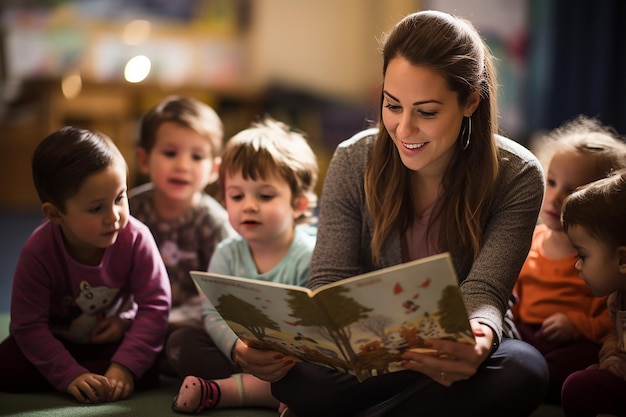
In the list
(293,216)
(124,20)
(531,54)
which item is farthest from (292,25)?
(293,216)

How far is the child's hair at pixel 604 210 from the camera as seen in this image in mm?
1363

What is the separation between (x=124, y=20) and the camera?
4.87 metres

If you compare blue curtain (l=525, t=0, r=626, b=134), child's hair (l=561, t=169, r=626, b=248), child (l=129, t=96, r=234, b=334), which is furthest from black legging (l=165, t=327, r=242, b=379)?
blue curtain (l=525, t=0, r=626, b=134)

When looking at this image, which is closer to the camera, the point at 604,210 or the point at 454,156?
the point at 604,210

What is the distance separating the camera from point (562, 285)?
5.56 feet

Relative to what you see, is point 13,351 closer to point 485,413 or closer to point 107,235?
point 107,235

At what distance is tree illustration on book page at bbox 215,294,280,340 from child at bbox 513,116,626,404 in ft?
2.15

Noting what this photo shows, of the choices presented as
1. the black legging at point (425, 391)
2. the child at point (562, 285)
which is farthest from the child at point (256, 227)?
the child at point (562, 285)

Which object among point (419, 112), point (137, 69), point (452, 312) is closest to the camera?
point (452, 312)

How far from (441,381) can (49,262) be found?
2.59 feet

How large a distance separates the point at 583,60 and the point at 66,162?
370 cm

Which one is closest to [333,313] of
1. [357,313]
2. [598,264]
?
[357,313]

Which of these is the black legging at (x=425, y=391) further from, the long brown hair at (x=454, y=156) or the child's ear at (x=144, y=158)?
the child's ear at (x=144, y=158)

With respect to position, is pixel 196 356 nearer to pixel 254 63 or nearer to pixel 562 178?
pixel 562 178
